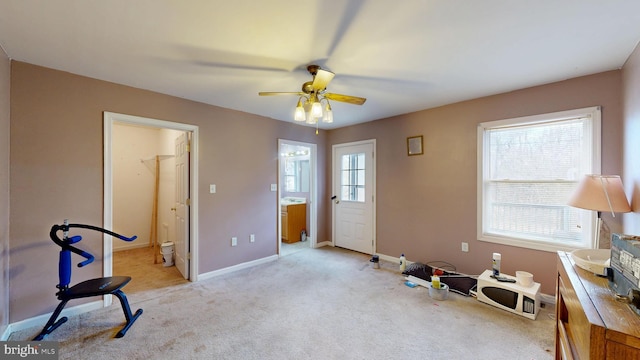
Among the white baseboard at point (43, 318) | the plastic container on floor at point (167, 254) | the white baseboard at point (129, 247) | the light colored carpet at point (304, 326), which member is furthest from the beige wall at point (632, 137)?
the white baseboard at point (129, 247)

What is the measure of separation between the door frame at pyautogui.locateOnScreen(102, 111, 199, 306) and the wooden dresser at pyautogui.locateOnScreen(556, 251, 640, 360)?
3.49 meters

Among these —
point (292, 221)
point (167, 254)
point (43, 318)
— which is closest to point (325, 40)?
point (43, 318)

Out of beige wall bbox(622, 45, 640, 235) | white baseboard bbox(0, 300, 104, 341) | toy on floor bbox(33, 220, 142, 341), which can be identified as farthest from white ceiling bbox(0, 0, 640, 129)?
white baseboard bbox(0, 300, 104, 341)

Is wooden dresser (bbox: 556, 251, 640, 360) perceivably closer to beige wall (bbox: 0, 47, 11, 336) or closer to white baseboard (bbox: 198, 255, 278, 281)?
white baseboard (bbox: 198, 255, 278, 281)

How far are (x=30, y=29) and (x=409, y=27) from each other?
2.62 meters

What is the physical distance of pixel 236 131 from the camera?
3.67 m

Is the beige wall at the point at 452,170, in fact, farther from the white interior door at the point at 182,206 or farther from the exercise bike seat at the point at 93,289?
the exercise bike seat at the point at 93,289

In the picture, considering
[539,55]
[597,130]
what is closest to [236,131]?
[539,55]

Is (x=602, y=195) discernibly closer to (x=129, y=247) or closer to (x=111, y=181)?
(x=111, y=181)

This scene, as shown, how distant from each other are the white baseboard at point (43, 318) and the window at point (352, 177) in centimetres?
365

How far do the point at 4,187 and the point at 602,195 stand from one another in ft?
15.6

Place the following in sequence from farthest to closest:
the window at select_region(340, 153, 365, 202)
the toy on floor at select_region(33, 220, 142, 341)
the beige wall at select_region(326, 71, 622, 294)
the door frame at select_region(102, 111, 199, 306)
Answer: the window at select_region(340, 153, 365, 202)
the door frame at select_region(102, 111, 199, 306)
the beige wall at select_region(326, 71, 622, 294)
the toy on floor at select_region(33, 220, 142, 341)

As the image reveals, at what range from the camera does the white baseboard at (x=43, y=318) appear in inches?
84.5

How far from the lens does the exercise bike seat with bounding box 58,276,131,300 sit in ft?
6.91
